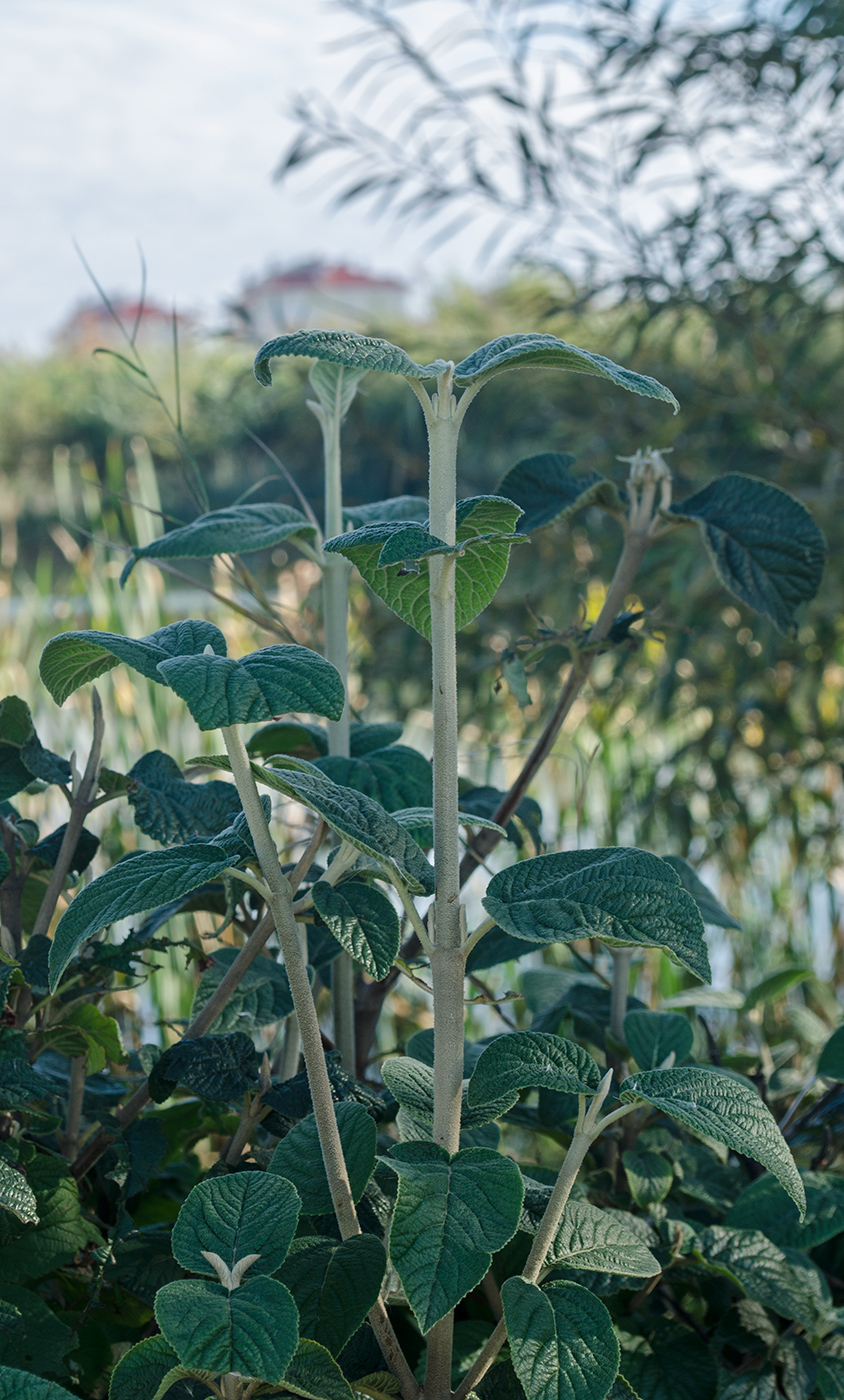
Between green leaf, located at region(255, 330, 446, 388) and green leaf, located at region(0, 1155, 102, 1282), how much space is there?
27 centimetres

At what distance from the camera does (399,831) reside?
295 millimetres

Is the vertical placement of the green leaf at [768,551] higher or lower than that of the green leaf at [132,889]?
higher

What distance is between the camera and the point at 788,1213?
41 cm

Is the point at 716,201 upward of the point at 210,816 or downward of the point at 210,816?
upward

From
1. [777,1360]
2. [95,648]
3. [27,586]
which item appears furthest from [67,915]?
[27,586]

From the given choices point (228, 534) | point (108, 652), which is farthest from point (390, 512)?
point (108, 652)

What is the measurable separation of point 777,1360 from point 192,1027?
246 millimetres

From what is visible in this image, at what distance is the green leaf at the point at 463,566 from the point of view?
0.97ft

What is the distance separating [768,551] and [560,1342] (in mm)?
315

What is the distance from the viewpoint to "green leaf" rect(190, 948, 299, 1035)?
1.25 ft

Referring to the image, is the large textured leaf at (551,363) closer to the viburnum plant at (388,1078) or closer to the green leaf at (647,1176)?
the viburnum plant at (388,1078)

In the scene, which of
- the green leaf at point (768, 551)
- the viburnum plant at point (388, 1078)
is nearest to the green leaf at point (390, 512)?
the viburnum plant at point (388, 1078)

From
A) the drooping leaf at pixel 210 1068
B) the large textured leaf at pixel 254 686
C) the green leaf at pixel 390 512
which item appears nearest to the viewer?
the large textured leaf at pixel 254 686

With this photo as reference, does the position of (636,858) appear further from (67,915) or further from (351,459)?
(351,459)
